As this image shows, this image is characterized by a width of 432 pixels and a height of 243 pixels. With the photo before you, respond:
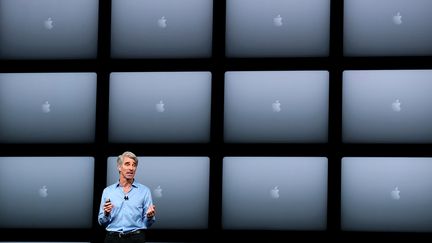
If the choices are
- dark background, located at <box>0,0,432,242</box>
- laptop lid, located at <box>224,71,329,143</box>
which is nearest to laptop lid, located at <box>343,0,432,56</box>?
dark background, located at <box>0,0,432,242</box>

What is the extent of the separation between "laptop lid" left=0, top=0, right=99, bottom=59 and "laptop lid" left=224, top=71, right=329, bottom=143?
1073 mm

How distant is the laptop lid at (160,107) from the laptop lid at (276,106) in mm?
185

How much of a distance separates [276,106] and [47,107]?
1626 millimetres

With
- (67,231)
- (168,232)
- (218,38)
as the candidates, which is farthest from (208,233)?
(218,38)

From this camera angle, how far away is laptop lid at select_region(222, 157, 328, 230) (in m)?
5.07

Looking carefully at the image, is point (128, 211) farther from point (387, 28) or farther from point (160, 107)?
point (387, 28)

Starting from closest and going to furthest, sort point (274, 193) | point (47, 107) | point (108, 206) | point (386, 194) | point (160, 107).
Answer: point (108, 206) < point (386, 194) < point (274, 193) < point (160, 107) < point (47, 107)

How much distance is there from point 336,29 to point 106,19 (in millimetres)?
1612

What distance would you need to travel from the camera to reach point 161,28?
5273 mm

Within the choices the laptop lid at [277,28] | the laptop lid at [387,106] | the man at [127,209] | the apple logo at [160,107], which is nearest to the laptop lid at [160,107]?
the apple logo at [160,107]

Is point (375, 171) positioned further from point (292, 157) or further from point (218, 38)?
point (218, 38)

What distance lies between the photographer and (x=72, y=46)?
5.38m

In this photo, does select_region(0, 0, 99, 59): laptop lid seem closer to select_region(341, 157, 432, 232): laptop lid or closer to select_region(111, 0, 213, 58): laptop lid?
select_region(111, 0, 213, 58): laptop lid

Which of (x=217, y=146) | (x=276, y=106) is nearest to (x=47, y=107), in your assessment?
(x=217, y=146)
